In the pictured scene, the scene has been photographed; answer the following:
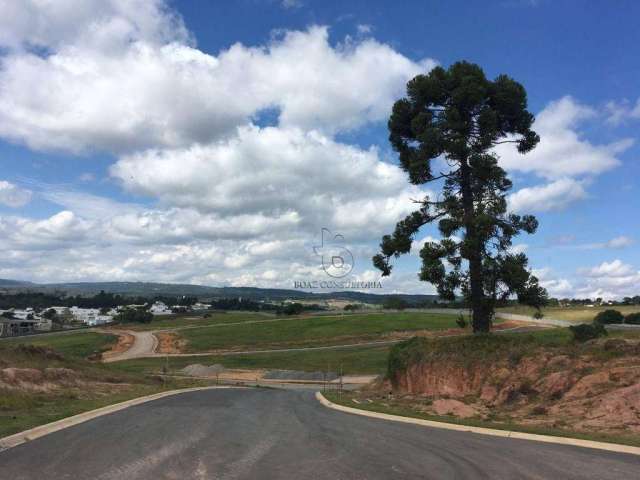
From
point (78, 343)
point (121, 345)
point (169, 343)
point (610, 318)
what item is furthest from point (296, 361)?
point (78, 343)

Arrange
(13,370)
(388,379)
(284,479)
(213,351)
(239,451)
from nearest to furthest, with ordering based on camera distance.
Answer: (284,479) → (239,451) → (13,370) → (388,379) → (213,351)

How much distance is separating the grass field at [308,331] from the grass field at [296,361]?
13.4 meters

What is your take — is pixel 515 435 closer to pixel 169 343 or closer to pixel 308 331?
pixel 308 331

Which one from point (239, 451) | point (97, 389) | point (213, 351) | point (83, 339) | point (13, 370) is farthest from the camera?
point (83, 339)

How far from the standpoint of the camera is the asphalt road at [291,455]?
8172 mm

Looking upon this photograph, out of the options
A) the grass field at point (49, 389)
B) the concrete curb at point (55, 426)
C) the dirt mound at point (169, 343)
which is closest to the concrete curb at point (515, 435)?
the concrete curb at point (55, 426)

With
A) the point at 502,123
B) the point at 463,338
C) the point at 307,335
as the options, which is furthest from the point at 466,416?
the point at 307,335

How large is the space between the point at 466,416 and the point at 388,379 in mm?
14048

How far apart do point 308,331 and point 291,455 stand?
92.6 m

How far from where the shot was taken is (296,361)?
67.6 metres

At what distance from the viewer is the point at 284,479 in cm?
777

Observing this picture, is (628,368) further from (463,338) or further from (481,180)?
(481,180)

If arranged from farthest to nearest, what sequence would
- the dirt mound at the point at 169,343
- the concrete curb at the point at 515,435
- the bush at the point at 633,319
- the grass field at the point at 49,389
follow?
the dirt mound at the point at 169,343 → the bush at the point at 633,319 → the grass field at the point at 49,389 → the concrete curb at the point at 515,435

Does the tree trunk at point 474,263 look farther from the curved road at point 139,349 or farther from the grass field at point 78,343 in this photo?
the grass field at point 78,343
